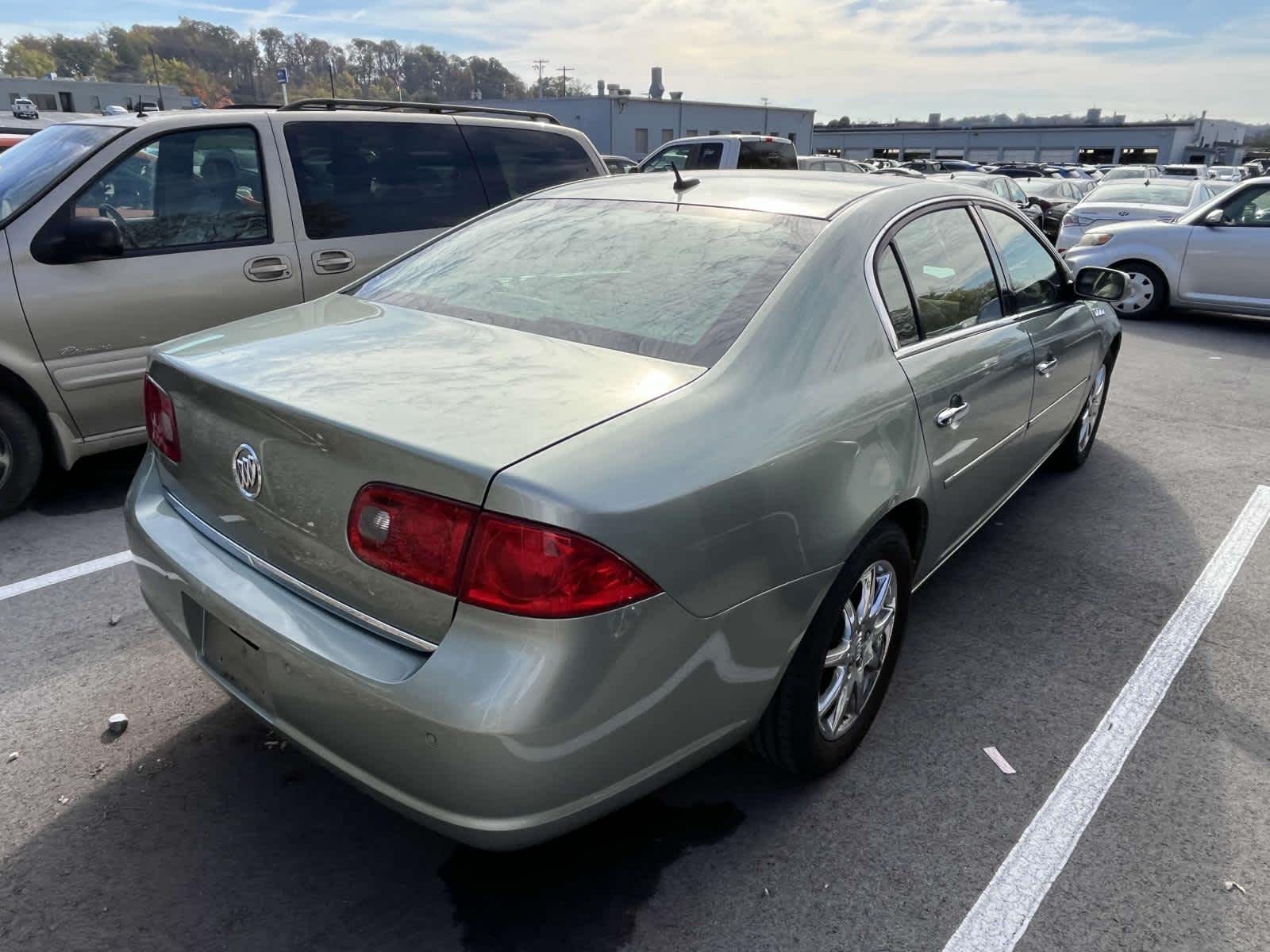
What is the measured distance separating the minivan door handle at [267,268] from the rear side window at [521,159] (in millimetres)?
1460

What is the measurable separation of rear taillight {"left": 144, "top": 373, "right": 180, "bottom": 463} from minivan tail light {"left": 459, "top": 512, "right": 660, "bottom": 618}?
1.15 meters

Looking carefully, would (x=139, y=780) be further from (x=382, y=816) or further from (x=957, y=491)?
(x=957, y=491)

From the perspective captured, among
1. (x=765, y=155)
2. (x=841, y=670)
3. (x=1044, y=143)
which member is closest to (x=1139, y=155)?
(x=1044, y=143)

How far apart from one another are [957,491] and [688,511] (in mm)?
1532

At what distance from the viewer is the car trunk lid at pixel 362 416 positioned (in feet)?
5.74

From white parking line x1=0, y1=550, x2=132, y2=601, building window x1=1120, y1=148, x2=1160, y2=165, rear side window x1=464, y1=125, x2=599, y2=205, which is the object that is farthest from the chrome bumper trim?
building window x1=1120, y1=148, x2=1160, y2=165

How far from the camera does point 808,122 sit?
67.1 metres

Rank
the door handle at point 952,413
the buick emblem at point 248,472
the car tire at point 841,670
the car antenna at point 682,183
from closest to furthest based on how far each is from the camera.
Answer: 1. the buick emblem at point 248,472
2. the car tire at point 841,670
3. the door handle at point 952,413
4. the car antenna at point 682,183

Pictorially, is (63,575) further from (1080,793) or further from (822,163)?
(822,163)

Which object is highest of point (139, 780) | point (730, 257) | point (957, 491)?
point (730, 257)

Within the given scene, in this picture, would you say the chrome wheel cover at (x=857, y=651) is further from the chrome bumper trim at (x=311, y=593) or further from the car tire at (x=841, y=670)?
the chrome bumper trim at (x=311, y=593)

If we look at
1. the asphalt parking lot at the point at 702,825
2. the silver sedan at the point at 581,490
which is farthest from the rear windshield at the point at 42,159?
the silver sedan at the point at 581,490

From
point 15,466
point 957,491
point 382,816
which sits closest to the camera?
point 382,816

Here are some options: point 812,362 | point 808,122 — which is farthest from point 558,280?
point 808,122
